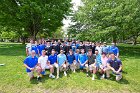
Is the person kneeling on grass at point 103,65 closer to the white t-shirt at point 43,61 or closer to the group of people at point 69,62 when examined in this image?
the group of people at point 69,62

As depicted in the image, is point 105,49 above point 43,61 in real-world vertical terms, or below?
above

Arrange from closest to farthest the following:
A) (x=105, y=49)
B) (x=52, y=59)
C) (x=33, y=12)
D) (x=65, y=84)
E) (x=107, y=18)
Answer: (x=65, y=84), (x=52, y=59), (x=105, y=49), (x=107, y=18), (x=33, y=12)

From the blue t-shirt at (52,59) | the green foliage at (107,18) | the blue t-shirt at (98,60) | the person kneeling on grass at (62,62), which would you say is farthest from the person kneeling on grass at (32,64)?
the green foliage at (107,18)

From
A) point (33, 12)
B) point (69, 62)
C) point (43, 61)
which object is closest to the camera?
point (43, 61)

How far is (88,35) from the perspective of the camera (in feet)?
77.2

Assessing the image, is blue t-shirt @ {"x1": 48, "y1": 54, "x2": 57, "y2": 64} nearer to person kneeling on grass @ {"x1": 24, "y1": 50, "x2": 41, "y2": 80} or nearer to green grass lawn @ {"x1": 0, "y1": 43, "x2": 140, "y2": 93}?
green grass lawn @ {"x1": 0, "y1": 43, "x2": 140, "y2": 93}

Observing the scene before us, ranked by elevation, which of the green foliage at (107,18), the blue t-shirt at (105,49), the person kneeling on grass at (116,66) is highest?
the green foliage at (107,18)

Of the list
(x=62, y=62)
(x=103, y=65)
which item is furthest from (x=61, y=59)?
(x=103, y=65)

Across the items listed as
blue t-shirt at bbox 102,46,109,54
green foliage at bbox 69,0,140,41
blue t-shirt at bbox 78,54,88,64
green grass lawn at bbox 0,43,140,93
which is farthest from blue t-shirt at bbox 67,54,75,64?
green foliage at bbox 69,0,140,41

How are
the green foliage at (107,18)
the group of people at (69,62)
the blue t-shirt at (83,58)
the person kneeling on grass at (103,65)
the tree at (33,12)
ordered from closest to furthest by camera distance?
the group of people at (69,62) → the person kneeling on grass at (103,65) → the blue t-shirt at (83,58) → the green foliage at (107,18) → the tree at (33,12)

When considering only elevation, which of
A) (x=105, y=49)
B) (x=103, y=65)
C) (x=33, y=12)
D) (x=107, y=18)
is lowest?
(x=103, y=65)

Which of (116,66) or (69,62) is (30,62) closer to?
(69,62)

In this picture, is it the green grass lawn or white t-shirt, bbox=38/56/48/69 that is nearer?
the green grass lawn

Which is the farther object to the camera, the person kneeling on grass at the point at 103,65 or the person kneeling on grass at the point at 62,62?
the person kneeling on grass at the point at 62,62
